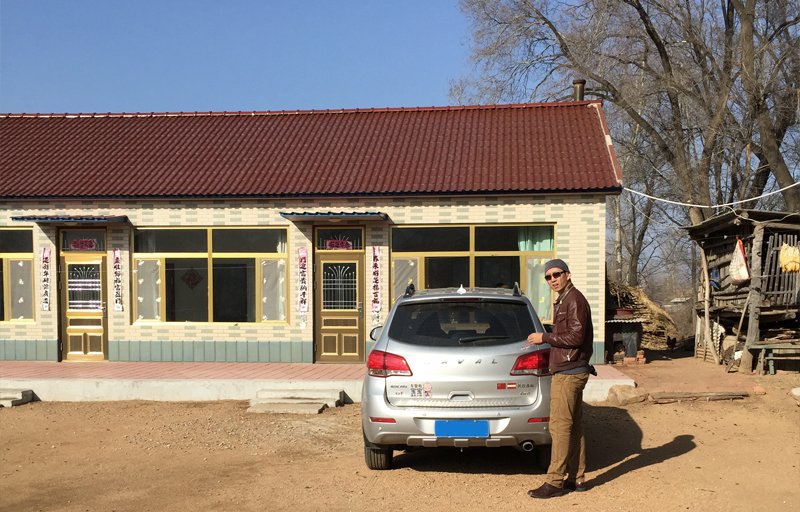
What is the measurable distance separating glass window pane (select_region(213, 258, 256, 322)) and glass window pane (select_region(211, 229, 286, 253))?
22 cm

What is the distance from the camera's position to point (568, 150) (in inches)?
573

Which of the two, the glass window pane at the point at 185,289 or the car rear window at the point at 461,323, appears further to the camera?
the glass window pane at the point at 185,289

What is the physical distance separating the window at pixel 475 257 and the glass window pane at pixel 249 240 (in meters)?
2.07

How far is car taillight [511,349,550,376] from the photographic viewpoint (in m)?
6.52

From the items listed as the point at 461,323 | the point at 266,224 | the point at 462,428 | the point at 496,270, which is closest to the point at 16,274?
the point at 266,224

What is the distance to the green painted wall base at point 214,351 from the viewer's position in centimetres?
1380

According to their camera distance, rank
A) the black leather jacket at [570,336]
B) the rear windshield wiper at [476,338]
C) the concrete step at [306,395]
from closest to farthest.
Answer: the black leather jacket at [570,336] < the rear windshield wiper at [476,338] < the concrete step at [306,395]

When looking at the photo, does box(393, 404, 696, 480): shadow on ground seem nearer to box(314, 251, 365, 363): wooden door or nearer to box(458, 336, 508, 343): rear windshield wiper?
box(458, 336, 508, 343): rear windshield wiper

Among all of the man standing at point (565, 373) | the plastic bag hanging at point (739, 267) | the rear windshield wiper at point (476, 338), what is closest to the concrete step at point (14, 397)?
the rear windshield wiper at point (476, 338)

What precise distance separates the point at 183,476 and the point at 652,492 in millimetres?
4125

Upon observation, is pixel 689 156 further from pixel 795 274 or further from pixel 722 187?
pixel 795 274

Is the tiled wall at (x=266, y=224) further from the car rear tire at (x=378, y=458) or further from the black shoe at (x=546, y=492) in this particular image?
the black shoe at (x=546, y=492)

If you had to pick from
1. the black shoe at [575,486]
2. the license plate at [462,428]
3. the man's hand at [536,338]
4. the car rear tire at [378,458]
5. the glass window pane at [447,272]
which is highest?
the glass window pane at [447,272]

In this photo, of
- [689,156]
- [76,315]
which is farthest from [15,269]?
[689,156]
